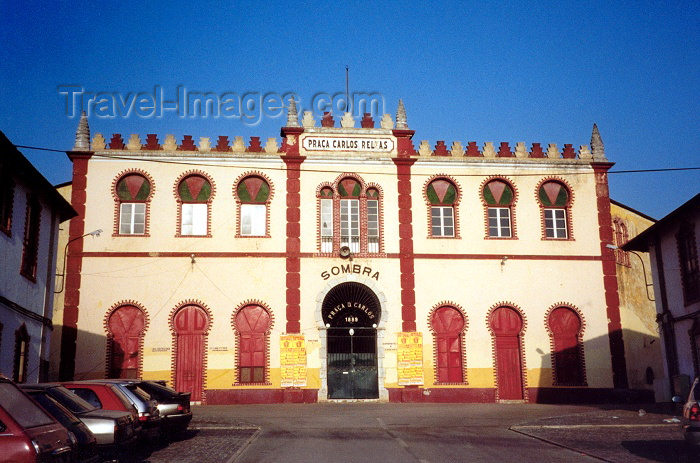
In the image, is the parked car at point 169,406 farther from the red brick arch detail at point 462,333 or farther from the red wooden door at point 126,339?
the red brick arch detail at point 462,333

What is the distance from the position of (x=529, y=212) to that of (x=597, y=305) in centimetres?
502

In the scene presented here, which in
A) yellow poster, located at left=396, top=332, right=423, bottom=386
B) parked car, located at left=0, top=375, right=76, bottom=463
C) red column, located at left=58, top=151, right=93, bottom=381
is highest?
red column, located at left=58, top=151, right=93, bottom=381

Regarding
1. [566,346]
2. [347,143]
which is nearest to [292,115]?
[347,143]

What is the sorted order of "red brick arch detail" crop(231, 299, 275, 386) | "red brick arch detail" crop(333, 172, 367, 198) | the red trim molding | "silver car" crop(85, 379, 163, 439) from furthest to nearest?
1. "red brick arch detail" crop(333, 172, 367, 198)
2. the red trim molding
3. "red brick arch detail" crop(231, 299, 275, 386)
4. "silver car" crop(85, 379, 163, 439)

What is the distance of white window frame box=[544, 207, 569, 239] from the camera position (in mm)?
32219

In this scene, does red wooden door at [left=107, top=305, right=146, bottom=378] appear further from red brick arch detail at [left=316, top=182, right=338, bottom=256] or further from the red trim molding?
the red trim molding

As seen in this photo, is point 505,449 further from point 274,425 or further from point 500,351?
point 500,351

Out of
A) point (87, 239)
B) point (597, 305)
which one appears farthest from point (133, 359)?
point (597, 305)

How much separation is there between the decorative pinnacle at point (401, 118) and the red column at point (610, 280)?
8909 millimetres

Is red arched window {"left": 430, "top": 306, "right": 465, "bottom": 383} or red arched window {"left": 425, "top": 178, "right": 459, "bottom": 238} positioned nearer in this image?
red arched window {"left": 430, "top": 306, "right": 465, "bottom": 383}

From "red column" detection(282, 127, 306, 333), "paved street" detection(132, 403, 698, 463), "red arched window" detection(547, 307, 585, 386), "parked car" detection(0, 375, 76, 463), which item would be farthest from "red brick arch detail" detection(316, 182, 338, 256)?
"parked car" detection(0, 375, 76, 463)

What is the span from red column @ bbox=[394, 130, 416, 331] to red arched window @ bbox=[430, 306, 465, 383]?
1117mm

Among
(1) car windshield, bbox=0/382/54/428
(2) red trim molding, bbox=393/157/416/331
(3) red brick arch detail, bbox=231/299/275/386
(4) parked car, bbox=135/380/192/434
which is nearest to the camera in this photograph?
(1) car windshield, bbox=0/382/54/428

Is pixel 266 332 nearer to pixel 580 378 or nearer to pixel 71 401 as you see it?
pixel 580 378
